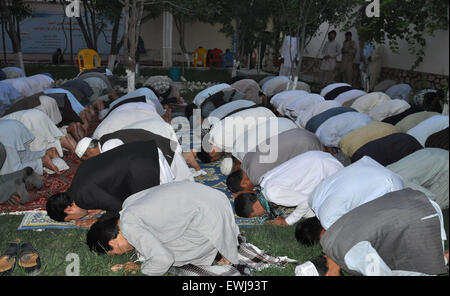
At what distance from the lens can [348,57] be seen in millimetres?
9875

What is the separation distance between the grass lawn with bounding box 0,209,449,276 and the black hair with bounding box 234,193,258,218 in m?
0.12

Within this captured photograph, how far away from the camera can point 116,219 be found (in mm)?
2572

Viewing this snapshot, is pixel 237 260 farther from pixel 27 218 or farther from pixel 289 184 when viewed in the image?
pixel 27 218

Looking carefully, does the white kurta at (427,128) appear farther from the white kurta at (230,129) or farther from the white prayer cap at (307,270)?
the white prayer cap at (307,270)

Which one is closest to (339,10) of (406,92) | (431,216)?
(406,92)

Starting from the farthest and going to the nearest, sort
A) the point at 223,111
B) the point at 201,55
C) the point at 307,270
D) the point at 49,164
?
the point at 201,55
the point at 223,111
the point at 49,164
the point at 307,270

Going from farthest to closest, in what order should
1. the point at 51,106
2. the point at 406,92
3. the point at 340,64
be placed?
the point at 340,64 < the point at 406,92 < the point at 51,106

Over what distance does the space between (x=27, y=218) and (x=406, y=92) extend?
5.08 meters

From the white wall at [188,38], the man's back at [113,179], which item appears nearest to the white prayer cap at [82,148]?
the man's back at [113,179]

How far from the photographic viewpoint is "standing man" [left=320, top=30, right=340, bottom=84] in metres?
10.2

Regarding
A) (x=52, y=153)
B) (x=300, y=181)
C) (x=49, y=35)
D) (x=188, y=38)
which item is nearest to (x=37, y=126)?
(x=52, y=153)

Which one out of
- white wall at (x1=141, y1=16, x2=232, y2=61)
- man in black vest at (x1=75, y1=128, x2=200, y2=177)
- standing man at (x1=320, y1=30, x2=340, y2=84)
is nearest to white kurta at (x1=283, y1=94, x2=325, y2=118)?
man in black vest at (x1=75, y1=128, x2=200, y2=177)

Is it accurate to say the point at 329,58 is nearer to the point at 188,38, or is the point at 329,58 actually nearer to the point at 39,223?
the point at 188,38

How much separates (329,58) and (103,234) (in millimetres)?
8809
